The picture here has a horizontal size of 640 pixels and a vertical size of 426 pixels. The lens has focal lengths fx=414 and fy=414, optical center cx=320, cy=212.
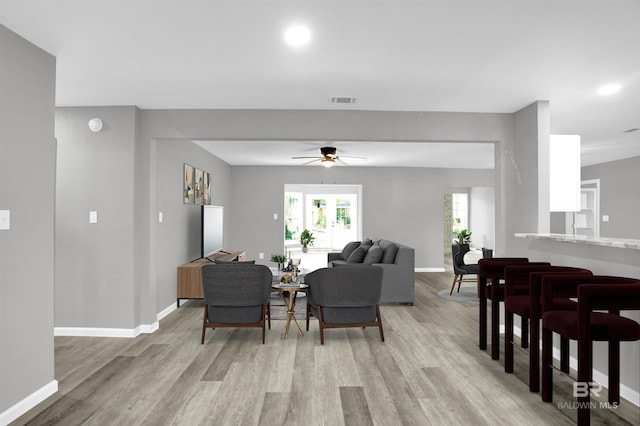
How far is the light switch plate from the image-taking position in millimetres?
2494

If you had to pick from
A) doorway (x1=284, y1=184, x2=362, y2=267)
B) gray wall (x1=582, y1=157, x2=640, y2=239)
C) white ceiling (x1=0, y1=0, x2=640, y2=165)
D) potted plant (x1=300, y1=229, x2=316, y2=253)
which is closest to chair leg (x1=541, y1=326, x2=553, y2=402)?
white ceiling (x1=0, y1=0, x2=640, y2=165)

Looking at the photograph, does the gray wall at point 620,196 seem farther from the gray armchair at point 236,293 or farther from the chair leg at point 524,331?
the gray armchair at point 236,293

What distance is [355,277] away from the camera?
155 inches

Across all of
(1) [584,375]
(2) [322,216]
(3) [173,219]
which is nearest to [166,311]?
(3) [173,219]

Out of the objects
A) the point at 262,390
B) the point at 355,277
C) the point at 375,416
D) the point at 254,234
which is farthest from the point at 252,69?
the point at 254,234

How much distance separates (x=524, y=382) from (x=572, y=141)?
2633 millimetres

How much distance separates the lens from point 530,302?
9.20ft

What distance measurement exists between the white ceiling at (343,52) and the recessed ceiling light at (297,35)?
0.14 ft

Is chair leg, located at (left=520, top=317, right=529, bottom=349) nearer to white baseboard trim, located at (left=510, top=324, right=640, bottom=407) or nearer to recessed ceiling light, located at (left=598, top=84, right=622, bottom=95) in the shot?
white baseboard trim, located at (left=510, top=324, right=640, bottom=407)

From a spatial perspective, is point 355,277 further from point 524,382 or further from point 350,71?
point 350,71

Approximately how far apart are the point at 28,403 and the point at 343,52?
314 centimetres

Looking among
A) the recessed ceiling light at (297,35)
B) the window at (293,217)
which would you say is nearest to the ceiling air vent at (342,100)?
the recessed ceiling light at (297,35)

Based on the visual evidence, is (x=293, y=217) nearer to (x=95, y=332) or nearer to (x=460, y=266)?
(x=460, y=266)

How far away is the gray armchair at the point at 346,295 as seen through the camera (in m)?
Result: 3.93
